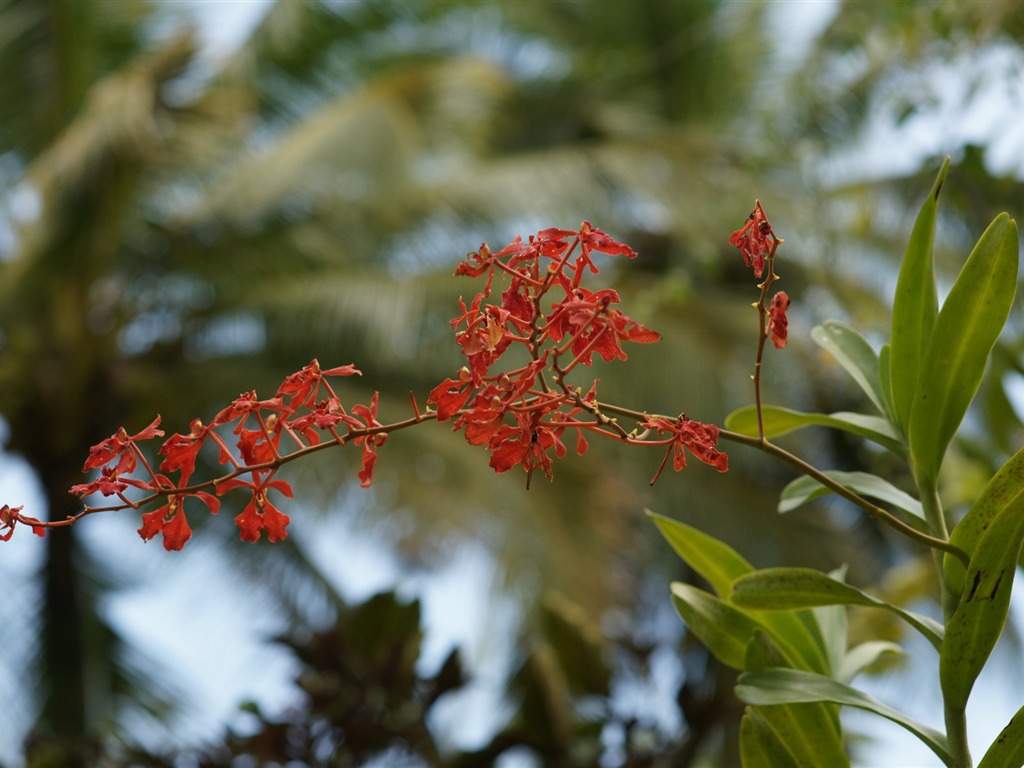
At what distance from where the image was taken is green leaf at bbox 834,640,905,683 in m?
1.38

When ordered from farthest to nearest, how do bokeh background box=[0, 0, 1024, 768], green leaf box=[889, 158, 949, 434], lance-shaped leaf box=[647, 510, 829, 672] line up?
bokeh background box=[0, 0, 1024, 768] → lance-shaped leaf box=[647, 510, 829, 672] → green leaf box=[889, 158, 949, 434]

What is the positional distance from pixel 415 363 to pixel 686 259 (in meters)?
1.84

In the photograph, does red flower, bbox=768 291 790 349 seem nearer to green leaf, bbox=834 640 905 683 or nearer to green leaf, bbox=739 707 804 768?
green leaf, bbox=739 707 804 768

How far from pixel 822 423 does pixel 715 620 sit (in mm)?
234

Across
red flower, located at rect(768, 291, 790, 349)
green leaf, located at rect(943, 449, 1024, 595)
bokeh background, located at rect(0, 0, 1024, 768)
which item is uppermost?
bokeh background, located at rect(0, 0, 1024, 768)

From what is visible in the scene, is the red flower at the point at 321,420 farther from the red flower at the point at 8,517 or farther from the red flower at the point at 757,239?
the red flower at the point at 757,239

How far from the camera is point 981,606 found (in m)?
1.09

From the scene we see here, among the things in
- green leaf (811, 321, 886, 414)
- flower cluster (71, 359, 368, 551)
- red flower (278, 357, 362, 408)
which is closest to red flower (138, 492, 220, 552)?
flower cluster (71, 359, 368, 551)

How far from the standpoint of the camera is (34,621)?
591cm

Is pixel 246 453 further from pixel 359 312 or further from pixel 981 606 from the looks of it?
pixel 359 312

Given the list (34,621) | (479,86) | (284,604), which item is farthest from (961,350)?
(479,86)

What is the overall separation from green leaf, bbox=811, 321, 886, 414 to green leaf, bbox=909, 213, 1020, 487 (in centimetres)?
14

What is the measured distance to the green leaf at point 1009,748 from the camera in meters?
1.08

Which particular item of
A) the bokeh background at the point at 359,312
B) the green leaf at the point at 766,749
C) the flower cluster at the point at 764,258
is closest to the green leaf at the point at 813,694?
the green leaf at the point at 766,749
